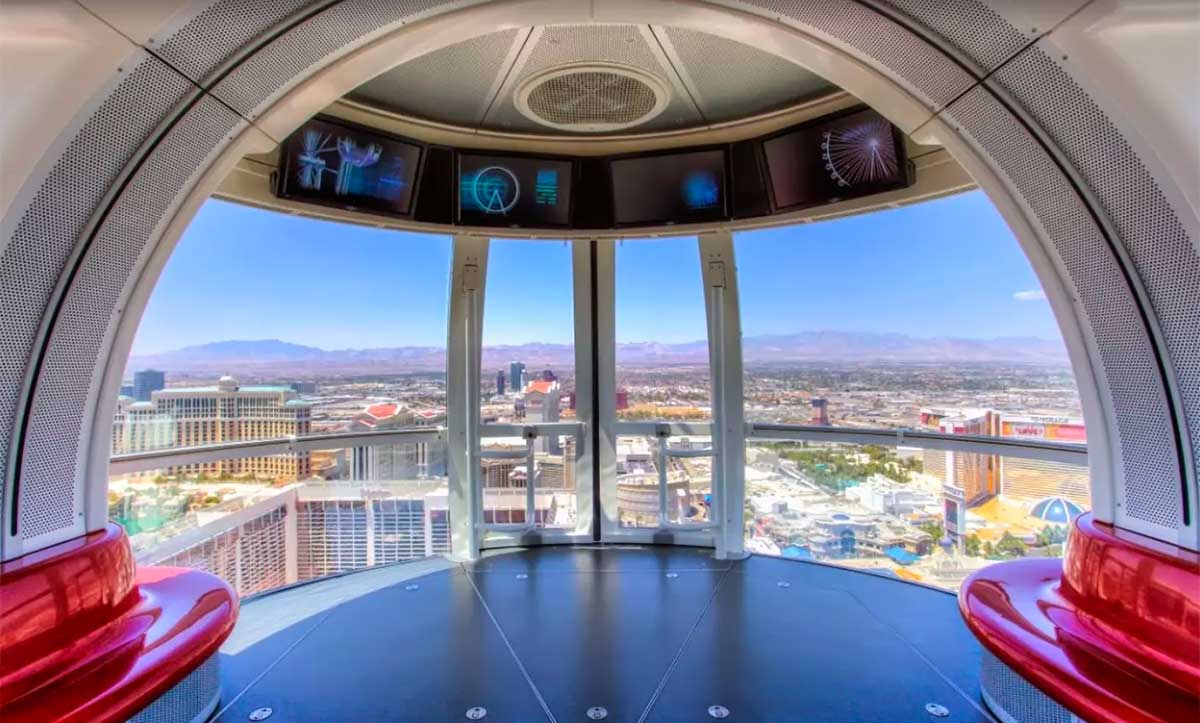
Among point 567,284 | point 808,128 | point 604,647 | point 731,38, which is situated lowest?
point 604,647

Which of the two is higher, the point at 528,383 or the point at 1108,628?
the point at 528,383

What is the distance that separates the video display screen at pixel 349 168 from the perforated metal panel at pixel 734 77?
198 centimetres

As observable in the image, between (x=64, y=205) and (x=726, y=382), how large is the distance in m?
4.08

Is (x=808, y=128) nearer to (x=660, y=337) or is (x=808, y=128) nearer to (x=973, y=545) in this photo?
(x=660, y=337)

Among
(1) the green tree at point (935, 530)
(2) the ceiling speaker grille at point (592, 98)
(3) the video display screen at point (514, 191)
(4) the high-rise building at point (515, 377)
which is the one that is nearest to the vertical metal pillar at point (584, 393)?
(4) the high-rise building at point (515, 377)

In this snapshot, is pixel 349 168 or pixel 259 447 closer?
pixel 349 168

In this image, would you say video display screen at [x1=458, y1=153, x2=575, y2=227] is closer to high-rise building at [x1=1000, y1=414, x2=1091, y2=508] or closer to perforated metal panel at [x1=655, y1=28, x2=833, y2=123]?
perforated metal panel at [x1=655, y1=28, x2=833, y2=123]

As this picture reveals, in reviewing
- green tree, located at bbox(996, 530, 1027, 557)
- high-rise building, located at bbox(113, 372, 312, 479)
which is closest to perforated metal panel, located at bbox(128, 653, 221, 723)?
high-rise building, located at bbox(113, 372, 312, 479)

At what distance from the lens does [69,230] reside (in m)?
1.85

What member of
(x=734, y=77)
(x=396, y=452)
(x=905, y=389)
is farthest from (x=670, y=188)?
(x=396, y=452)

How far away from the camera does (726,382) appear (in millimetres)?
4371

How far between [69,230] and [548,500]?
11.9 ft

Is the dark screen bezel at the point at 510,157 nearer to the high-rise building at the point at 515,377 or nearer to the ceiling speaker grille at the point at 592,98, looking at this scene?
the ceiling speaker grille at the point at 592,98

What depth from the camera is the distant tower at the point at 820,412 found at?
4125 mm
